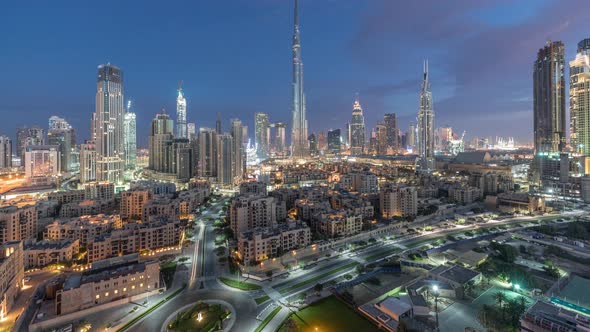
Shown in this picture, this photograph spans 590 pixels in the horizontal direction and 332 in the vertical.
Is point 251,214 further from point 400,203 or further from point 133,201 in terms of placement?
point 400,203

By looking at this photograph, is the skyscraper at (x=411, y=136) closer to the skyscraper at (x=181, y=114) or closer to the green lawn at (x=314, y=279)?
the skyscraper at (x=181, y=114)

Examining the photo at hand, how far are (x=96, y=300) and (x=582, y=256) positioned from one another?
28.5 meters

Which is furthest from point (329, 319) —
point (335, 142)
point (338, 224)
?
point (335, 142)

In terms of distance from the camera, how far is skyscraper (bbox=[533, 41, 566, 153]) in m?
52.7

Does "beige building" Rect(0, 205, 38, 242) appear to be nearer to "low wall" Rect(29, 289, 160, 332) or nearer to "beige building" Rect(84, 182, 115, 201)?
"beige building" Rect(84, 182, 115, 201)

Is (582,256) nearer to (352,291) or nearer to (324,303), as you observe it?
(352,291)

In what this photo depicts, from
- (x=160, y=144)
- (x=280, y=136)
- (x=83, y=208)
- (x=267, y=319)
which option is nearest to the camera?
(x=267, y=319)

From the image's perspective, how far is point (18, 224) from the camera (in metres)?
20.8

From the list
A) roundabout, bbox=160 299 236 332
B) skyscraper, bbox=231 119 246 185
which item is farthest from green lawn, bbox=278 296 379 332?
skyscraper, bbox=231 119 246 185

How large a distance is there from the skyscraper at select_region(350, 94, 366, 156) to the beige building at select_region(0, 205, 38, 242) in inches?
4075

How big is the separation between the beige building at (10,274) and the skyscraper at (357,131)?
107851mm

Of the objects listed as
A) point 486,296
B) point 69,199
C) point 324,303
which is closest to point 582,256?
point 486,296

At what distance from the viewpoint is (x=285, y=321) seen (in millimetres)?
12180

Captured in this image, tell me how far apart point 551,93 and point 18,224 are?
7903 centimetres
